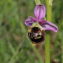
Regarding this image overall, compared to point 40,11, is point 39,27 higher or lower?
lower

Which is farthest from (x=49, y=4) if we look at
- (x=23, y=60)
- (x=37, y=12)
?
(x=23, y=60)

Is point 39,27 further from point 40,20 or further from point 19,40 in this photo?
point 19,40

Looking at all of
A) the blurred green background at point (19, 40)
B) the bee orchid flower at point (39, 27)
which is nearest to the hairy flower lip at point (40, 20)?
the bee orchid flower at point (39, 27)

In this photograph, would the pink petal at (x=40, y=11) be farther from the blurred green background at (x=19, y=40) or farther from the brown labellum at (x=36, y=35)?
the blurred green background at (x=19, y=40)

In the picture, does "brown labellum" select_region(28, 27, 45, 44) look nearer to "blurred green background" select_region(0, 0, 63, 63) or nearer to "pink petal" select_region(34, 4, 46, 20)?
"pink petal" select_region(34, 4, 46, 20)

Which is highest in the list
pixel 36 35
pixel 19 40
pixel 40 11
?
pixel 40 11

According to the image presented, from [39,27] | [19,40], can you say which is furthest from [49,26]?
[19,40]

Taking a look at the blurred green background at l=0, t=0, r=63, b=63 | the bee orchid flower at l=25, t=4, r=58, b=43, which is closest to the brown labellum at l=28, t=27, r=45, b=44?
the bee orchid flower at l=25, t=4, r=58, b=43
